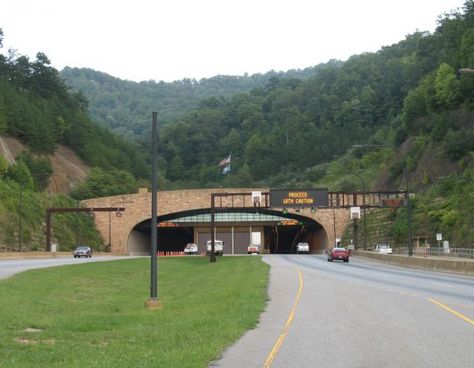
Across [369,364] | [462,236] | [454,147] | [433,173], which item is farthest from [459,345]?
[433,173]

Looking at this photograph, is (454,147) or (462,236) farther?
(454,147)

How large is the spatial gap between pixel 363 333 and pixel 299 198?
201ft

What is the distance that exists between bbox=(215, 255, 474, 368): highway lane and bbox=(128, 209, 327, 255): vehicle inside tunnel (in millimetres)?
89870

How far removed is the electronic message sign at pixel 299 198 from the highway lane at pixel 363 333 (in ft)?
166

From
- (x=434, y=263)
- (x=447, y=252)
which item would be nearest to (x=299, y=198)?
(x=447, y=252)

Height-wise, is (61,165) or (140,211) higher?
(61,165)

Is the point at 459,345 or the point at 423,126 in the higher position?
the point at 423,126

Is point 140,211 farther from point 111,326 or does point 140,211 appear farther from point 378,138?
point 111,326

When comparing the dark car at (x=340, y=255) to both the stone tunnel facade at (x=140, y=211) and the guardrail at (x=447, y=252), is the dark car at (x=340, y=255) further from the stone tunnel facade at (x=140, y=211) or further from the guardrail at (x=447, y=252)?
the stone tunnel facade at (x=140, y=211)

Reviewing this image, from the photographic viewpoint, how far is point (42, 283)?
2966 centimetres

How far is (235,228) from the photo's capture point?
125750 mm

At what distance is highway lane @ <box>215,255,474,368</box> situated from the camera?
35.0 feet

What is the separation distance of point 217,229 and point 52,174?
3220 cm

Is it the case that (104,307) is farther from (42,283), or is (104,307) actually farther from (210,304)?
(42,283)
